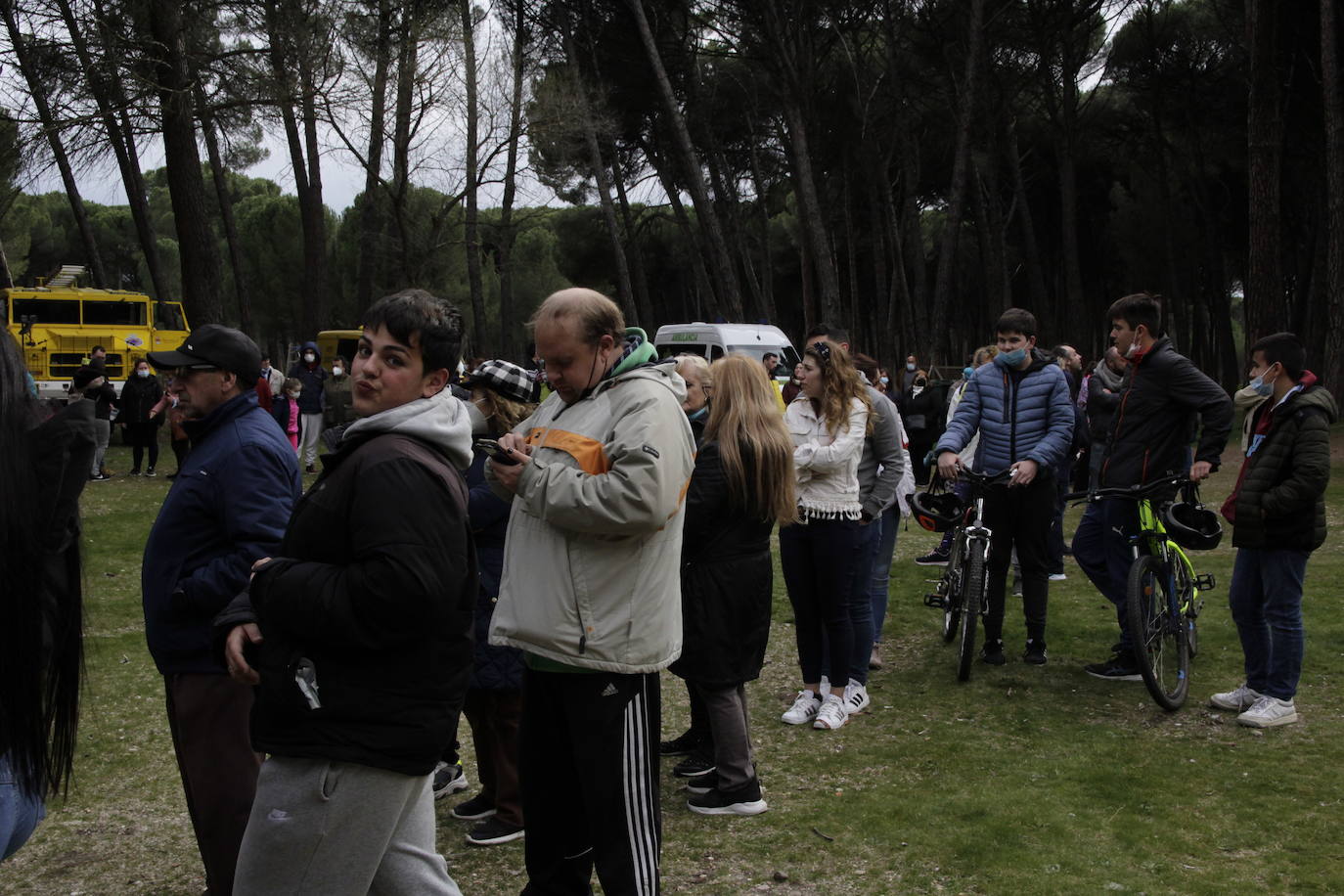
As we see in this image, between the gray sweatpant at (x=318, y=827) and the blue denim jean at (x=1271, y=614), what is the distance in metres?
4.57

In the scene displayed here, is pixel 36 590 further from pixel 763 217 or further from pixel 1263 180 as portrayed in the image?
pixel 763 217

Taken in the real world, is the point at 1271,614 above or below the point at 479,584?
below

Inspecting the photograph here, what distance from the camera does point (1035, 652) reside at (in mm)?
7031

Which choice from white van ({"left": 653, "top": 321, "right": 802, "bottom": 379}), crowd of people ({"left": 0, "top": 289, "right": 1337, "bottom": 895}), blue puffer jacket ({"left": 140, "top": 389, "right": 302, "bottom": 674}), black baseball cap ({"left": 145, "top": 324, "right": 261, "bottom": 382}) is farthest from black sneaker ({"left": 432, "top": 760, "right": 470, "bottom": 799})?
white van ({"left": 653, "top": 321, "right": 802, "bottom": 379})

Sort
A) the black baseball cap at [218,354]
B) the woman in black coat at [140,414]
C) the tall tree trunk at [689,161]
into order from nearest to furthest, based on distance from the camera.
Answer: the black baseball cap at [218,354] < the woman in black coat at [140,414] < the tall tree trunk at [689,161]

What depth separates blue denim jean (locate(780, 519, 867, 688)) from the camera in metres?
5.66

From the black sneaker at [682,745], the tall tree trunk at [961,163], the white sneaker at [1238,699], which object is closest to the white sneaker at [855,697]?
the black sneaker at [682,745]

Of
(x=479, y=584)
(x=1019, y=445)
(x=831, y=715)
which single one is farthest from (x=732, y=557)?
(x=1019, y=445)

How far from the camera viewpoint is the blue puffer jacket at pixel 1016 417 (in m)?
6.54

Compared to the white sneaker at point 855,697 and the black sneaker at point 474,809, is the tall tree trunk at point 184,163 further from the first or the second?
the black sneaker at point 474,809

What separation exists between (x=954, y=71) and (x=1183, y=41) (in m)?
6.12

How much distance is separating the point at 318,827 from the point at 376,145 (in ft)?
73.8

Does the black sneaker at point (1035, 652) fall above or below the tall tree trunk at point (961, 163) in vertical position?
below

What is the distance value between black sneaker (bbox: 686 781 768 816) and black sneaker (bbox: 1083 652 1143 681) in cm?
280
